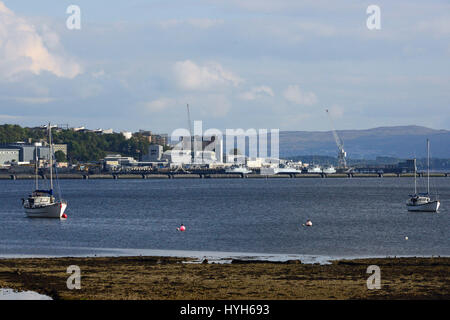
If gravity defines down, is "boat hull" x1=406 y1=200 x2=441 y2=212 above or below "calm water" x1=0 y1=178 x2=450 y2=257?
above

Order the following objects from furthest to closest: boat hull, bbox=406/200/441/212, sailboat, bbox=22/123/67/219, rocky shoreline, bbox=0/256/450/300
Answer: boat hull, bbox=406/200/441/212 → sailboat, bbox=22/123/67/219 → rocky shoreline, bbox=0/256/450/300

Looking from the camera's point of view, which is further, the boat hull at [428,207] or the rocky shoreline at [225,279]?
the boat hull at [428,207]

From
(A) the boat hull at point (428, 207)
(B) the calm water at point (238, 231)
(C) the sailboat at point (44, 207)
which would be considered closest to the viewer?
(B) the calm water at point (238, 231)

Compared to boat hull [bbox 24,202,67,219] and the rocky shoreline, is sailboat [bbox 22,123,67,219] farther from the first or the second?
the rocky shoreline

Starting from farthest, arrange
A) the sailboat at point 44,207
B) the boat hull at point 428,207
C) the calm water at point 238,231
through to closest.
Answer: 1. the boat hull at point 428,207
2. the sailboat at point 44,207
3. the calm water at point 238,231

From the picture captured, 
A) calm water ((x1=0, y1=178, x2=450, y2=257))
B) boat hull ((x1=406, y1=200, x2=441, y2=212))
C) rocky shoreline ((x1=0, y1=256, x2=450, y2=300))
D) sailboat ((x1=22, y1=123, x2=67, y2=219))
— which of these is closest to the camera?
rocky shoreline ((x1=0, y1=256, x2=450, y2=300))

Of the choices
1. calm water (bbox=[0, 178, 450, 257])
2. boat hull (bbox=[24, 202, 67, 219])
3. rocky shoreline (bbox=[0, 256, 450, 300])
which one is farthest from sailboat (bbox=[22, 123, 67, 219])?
rocky shoreline (bbox=[0, 256, 450, 300])

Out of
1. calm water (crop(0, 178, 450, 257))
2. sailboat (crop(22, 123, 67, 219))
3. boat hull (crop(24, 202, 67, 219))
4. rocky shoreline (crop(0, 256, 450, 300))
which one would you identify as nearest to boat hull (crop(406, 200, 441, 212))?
calm water (crop(0, 178, 450, 257))

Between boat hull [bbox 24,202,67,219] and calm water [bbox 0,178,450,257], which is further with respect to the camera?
boat hull [bbox 24,202,67,219]

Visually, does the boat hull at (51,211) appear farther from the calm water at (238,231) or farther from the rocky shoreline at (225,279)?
the rocky shoreline at (225,279)

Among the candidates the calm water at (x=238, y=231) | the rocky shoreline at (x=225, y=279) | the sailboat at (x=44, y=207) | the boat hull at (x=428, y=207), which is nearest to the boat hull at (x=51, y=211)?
the sailboat at (x=44, y=207)

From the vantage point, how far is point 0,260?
48531mm

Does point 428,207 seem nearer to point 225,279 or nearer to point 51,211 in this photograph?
point 51,211
